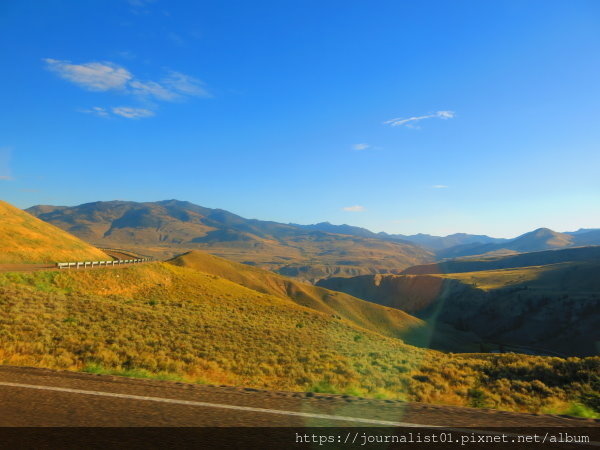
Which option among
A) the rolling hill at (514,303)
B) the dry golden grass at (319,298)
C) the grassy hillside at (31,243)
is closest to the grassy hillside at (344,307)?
the dry golden grass at (319,298)

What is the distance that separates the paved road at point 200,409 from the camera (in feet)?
17.5

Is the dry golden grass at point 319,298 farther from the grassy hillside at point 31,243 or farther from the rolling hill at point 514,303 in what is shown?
the grassy hillside at point 31,243

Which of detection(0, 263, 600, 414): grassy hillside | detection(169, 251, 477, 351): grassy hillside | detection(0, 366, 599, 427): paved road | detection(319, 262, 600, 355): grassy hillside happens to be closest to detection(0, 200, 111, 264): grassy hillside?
detection(169, 251, 477, 351): grassy hillside

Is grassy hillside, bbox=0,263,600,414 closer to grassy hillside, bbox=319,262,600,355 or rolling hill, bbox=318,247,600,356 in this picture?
grassy hillside, bbox=319,262,600,355

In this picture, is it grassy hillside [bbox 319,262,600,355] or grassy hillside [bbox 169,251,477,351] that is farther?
grassy hillside [bbox 169,251,477,351]

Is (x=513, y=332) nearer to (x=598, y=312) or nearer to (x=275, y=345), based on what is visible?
(x=598, y=312)

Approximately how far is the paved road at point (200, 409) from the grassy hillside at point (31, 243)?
157 ft

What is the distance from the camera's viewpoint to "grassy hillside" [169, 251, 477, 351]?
7186cm

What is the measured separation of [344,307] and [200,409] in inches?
3304

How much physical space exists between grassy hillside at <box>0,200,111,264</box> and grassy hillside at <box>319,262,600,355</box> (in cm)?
7778

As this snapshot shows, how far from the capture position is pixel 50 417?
5.34 meters

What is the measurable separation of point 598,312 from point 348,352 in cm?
7700
